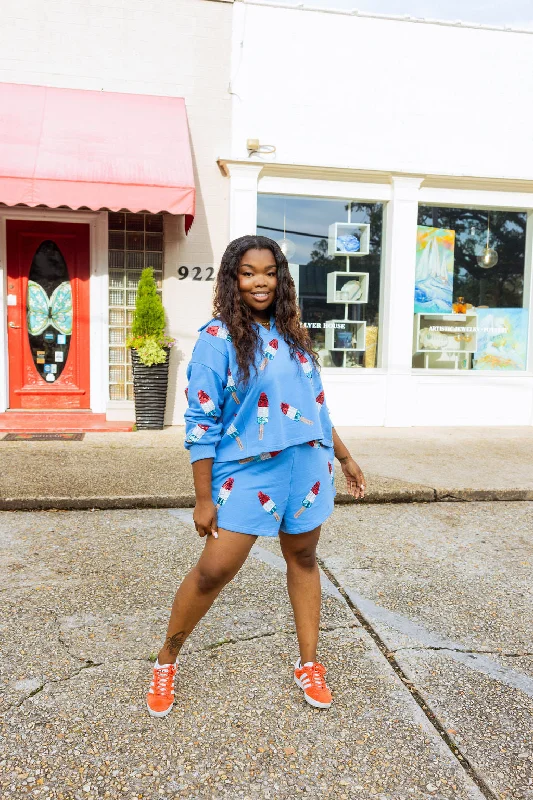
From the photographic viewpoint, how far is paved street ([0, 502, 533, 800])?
216 cm

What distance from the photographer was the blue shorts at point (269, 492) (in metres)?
2.39

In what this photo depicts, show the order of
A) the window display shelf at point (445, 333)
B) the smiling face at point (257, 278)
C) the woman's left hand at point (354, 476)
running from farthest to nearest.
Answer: the window display shelf at point (445, 333)
the woman's left hand at point (354, 476)
the smiling face at point (257, 278)

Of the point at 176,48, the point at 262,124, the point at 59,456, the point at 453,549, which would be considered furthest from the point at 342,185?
the point at 453,549

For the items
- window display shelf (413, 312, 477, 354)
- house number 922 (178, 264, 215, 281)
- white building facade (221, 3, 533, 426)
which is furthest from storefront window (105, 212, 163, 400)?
window display shelf (413, 312, 477, 354)

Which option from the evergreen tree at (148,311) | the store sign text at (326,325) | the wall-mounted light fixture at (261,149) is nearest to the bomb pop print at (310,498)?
the evergreen tree at (148,311)

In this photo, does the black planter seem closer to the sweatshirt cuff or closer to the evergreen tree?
the evergreen tree

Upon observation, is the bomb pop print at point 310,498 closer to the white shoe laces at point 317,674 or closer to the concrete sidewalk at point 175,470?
the white shoe laces at point 317,674

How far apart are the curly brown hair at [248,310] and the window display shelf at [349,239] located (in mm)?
6733

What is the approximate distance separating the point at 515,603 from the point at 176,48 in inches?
295

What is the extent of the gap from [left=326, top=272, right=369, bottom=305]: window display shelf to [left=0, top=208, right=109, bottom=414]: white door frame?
287 cm

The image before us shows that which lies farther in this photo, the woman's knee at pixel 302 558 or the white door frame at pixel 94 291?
the white door frame at pixel 94 291

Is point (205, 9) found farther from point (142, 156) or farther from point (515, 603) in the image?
point (515, 603)

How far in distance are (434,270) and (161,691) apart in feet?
25.6

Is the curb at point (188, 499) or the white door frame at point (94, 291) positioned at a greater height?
the white door frame at point (94, 291)
